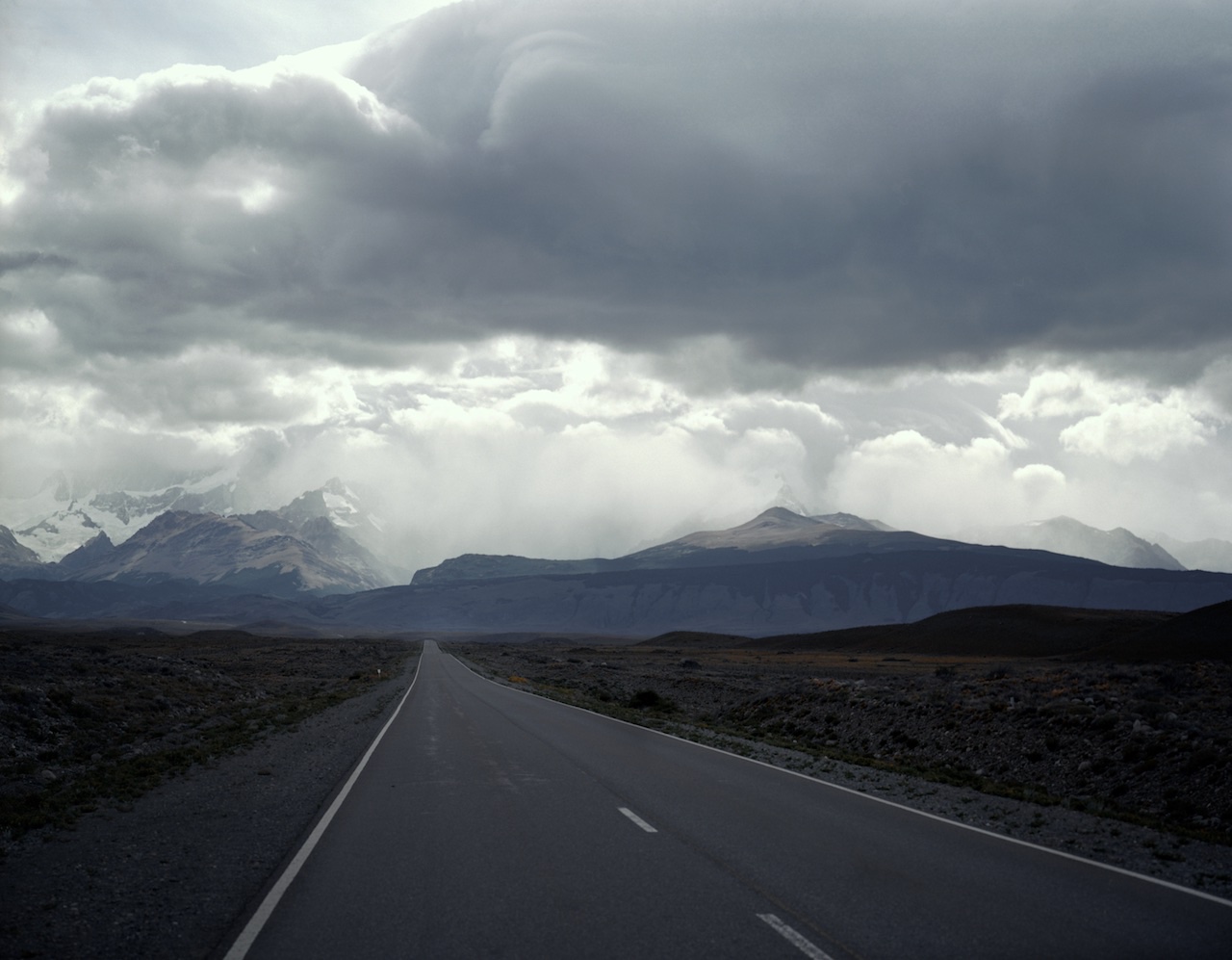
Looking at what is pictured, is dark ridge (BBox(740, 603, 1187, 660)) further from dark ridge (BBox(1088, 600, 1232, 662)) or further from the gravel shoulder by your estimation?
the gravel shoulder

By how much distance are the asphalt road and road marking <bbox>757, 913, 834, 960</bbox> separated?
0.09 feet

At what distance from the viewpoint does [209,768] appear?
19.1 metres

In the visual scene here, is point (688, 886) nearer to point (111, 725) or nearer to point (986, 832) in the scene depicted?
point (986, 832)

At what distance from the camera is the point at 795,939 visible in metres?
7.59

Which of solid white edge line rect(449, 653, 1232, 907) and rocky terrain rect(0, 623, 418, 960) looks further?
solid white edge line rect(449, 653, 1232, 907)

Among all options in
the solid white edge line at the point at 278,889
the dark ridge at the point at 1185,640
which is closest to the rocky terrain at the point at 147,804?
the solid white edge line at the point at 278,889

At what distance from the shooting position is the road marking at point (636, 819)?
40.1ft

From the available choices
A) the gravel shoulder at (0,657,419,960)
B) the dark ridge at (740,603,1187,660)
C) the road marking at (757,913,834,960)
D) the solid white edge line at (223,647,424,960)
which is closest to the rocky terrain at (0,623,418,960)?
the gravel shoulder at (0,657,419,960)

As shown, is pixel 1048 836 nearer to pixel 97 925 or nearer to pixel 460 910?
pixel 460 910

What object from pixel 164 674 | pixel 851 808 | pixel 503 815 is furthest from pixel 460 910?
pixel 164 674

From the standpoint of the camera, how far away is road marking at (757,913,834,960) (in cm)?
723

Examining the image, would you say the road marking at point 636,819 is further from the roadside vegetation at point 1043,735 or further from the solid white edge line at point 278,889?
Result: the roadside vegetation at point 1043,735

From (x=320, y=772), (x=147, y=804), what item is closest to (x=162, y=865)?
(x=147, y=804)

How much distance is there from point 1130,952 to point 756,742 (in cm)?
1898
